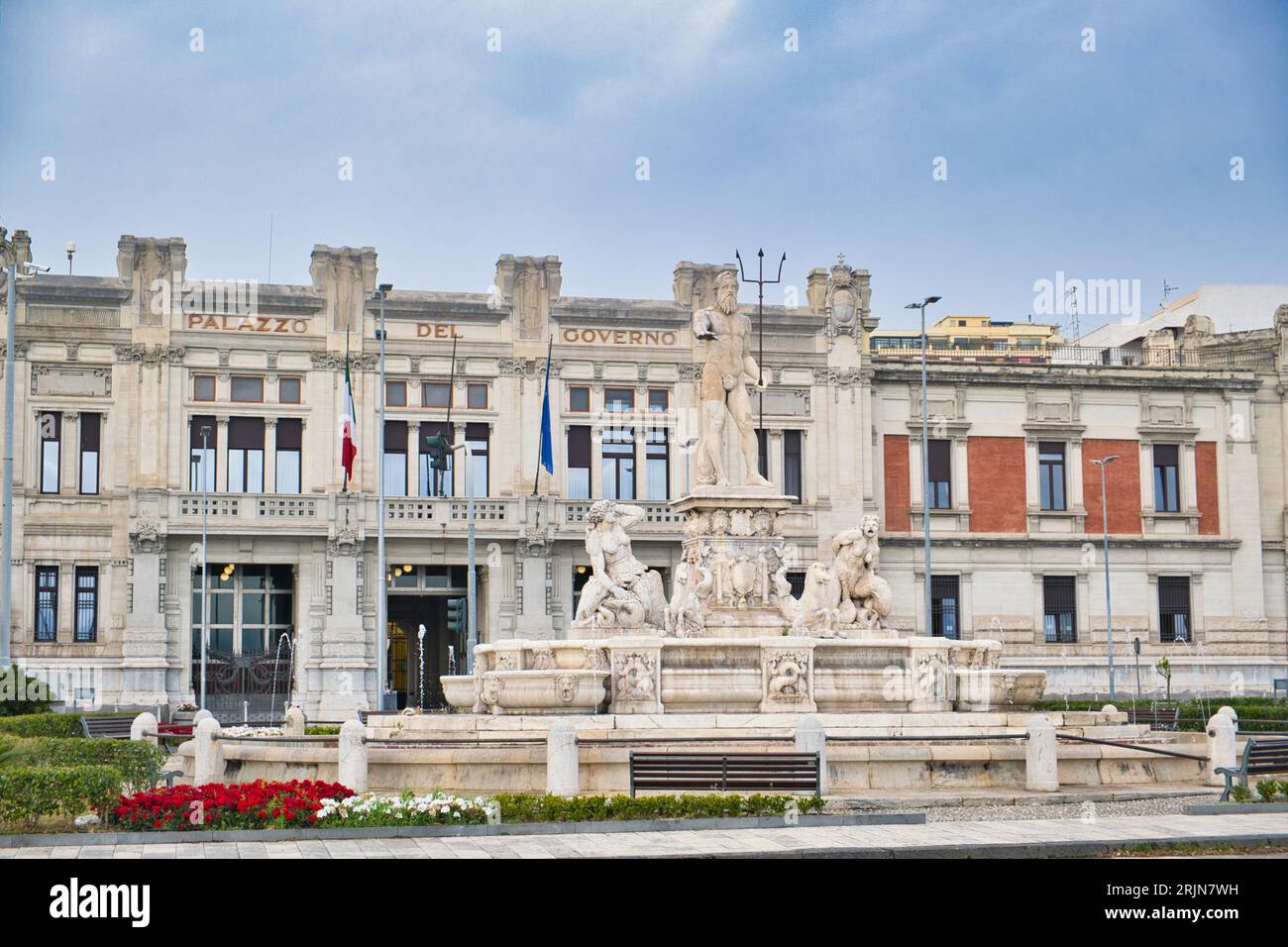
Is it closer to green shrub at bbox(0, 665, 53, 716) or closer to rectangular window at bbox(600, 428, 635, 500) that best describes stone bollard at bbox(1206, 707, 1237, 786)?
green shrub at bbox(0, 665, 53, 716)

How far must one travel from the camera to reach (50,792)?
57.5ft

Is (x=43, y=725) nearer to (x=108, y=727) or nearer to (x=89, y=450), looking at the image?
(x=108, y=727)

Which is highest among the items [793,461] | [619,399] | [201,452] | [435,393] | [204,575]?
[435,393]

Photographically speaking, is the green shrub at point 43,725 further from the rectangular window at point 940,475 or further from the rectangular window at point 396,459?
the rectangular window at point 940,475

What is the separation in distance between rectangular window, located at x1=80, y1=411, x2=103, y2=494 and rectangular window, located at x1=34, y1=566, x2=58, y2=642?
108 inches

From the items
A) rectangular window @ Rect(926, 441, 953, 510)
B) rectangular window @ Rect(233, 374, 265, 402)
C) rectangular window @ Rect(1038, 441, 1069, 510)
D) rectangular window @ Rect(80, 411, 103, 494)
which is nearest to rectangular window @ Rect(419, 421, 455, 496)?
rectangular window @ Rect(233, 374, 265, 402)

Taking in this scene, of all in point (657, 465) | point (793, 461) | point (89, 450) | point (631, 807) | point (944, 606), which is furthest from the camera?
point (944, 606)

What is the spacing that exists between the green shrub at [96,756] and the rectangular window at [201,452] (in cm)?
3101

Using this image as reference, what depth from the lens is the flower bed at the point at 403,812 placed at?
17234 mm

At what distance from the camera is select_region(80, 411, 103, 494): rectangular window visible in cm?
5122

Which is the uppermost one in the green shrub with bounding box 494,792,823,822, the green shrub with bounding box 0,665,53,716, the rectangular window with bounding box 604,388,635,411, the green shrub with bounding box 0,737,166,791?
the rectangular window with bounding box 604,388,635,411

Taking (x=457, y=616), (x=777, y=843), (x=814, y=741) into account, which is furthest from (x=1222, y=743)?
(x=457, y=616)

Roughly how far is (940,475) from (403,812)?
4212 centimetres
